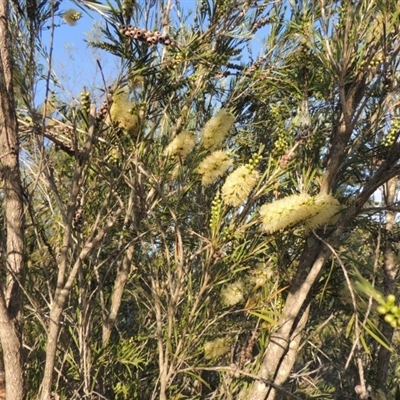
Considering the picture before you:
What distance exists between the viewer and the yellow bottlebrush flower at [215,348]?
1438mm

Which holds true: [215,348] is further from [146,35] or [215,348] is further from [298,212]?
[146,35]

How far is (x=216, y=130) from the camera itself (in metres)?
1.34

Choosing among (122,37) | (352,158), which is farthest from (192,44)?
(352,158)

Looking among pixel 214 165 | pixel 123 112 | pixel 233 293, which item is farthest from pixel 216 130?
pixel 233 293

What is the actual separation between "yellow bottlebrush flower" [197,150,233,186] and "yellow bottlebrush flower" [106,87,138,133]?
219 mm

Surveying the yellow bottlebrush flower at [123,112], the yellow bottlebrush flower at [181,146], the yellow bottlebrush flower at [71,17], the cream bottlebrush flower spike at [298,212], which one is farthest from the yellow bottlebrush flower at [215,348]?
the yellow bottlebrush flower at [71,17]

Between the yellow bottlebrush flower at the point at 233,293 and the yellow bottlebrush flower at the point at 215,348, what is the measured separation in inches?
4.9

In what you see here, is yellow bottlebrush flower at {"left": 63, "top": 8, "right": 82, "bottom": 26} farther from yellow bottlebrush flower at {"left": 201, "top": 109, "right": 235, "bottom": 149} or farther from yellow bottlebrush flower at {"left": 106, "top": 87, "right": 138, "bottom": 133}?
yellow bottlebrush flower at {"left": 201, "top": 109, "right": 235, "bottom": 149}

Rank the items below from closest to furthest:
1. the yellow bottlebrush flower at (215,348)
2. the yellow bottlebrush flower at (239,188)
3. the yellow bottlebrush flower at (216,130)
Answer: the yellow bottlebrush flower at (239,188) < the yellow bottlebrush flower at (216,130) < the yellow bottlebrush flower at (215,348)

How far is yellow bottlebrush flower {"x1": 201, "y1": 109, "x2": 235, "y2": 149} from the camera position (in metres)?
1.32

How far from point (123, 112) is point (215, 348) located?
2.56ft

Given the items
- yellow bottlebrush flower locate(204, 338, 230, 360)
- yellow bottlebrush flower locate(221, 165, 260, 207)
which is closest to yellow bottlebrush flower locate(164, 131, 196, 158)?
yellow bottlebrush flower locate(221, 165, 260, 207)

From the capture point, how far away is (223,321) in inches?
69.4

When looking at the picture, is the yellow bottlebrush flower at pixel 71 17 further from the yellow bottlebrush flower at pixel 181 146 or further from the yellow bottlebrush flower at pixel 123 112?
the yellow bottlebrush flower at pixel 181 146
